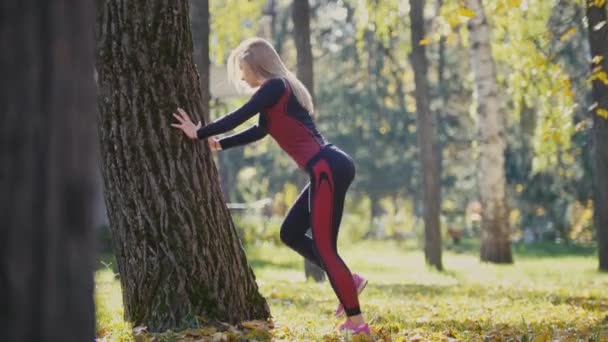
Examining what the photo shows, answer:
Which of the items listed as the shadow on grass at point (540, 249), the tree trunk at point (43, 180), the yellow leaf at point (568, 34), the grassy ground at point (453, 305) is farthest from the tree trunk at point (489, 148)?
the tree trunk at point (43, 180)

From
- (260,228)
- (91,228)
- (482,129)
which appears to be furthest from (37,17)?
(260,228)

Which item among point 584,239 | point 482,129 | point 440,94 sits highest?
point 440,94

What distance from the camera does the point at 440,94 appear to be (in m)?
33.3

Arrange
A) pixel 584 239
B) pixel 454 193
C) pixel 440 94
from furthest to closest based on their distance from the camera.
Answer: pixel 454 193, pixel 440 94, pixel 584 239

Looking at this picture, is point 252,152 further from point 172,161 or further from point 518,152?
point 172,161

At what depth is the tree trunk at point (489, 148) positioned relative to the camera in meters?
15.9

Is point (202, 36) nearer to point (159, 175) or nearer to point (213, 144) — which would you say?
point (213, 144)

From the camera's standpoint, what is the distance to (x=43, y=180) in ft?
7.28

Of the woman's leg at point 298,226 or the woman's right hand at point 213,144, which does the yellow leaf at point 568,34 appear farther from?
the woman's right hand at point 213,144

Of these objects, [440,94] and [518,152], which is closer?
[518,152]

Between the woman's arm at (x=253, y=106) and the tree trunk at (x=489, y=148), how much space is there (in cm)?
1144

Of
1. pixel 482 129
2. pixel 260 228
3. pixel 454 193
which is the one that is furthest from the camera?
pixel 454 193

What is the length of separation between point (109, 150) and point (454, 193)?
3231 centimetres

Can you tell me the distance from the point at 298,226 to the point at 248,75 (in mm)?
860
